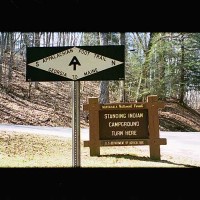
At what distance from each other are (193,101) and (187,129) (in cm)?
2419

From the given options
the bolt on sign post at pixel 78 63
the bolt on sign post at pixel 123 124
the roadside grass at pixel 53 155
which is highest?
the bolt on sign post at pixel 78 63

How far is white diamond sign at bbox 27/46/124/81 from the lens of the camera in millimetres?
4594

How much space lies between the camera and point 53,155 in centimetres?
956

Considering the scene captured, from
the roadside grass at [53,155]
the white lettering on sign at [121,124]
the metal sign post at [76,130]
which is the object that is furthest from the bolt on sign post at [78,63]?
the white lettering on sign at [121,124]

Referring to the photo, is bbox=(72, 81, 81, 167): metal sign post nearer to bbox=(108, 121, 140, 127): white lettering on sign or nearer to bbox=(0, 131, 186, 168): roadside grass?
bbox=(0, 131, 186, 168): roadside grass

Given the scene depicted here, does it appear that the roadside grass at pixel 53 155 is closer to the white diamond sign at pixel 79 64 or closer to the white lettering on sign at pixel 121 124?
the white lettering on sign at pixel 121 124

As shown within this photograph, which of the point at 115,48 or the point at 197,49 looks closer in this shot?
the point at 115,48

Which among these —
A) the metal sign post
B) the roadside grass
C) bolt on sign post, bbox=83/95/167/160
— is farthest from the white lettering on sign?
the metal sign post

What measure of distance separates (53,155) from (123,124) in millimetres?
2002

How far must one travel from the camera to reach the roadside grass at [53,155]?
8.00 meters

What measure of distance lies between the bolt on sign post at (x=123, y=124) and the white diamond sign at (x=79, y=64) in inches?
172
